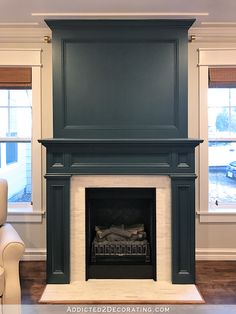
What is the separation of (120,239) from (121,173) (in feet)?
2.37

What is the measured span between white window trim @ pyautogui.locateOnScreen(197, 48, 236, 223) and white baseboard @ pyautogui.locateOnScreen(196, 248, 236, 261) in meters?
0.34

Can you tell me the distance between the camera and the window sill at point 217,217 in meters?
4.13

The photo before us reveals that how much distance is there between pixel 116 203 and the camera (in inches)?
153

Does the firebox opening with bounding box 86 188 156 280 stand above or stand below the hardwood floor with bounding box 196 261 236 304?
above

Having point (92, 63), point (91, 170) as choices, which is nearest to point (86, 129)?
point (91, 170)

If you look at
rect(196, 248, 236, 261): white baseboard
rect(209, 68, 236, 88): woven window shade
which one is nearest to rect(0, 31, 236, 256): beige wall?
rect(196, 248, 236, 261): white baseboard

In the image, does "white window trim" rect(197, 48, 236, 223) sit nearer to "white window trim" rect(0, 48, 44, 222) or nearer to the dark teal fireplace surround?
the dark teal fireplace surround

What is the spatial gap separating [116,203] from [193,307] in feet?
4.30

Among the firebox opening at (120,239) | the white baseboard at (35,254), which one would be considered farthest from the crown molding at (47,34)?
the white baseboard at (35,254)

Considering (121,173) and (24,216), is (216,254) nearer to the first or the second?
(121,173)

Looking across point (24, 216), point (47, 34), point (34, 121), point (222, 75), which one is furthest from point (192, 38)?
point (24, 216)

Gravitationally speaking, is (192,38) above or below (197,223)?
above

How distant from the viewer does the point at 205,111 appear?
4078 mm

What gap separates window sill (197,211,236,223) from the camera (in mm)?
4129
